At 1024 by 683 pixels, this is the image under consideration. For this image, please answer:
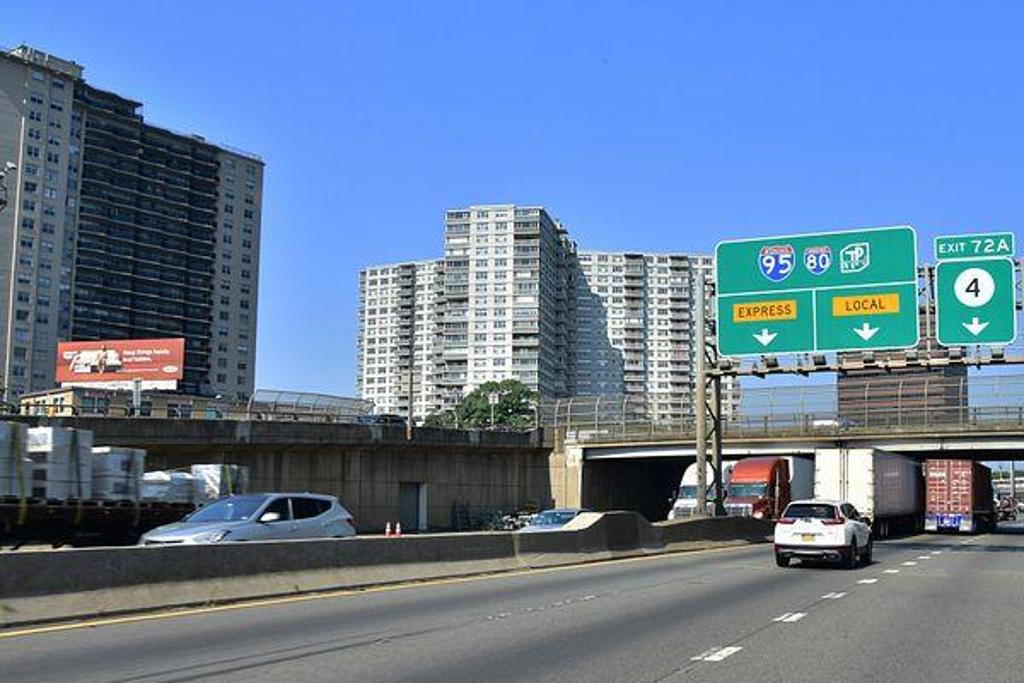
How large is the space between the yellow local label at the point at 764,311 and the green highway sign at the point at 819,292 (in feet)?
0.10

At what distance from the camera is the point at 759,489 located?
1854 inches

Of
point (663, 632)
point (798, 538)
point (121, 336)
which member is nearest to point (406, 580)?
point (663, 632)

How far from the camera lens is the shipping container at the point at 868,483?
4469 cm

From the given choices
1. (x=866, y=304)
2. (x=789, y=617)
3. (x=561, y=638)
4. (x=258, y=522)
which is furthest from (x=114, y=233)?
(x=561, y=638)

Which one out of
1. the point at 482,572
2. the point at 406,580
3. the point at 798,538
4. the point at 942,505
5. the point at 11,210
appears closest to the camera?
the point at 406,580

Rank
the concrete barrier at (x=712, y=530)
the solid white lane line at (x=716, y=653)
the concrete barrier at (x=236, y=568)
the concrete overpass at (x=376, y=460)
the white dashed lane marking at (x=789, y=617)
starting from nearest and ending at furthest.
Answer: the solid white lane line at (x=716, y=653)
the concrete barrier at (x=236, y=568)
the white dashed lane marking at (x=789, y=617)
the concrete barrier at (x=712, y=530)
the concrete overpass at (x=376, y=460)

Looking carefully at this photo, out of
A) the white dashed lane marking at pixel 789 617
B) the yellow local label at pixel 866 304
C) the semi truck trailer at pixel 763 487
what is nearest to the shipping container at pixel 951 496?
the semi truck trailer at pixel 763 487

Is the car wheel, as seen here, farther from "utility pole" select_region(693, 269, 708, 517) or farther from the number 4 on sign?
"utility pole" select_region(693, 269, 708, 517)

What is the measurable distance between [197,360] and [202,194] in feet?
93.2

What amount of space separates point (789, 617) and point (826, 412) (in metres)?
45.9

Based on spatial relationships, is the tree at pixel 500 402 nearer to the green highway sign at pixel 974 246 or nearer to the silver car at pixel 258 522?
the green highway sign at pixel 974 246

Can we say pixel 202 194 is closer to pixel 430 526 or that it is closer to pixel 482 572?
pixel 430 526

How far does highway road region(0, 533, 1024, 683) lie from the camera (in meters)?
9.52

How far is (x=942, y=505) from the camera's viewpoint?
55.3 metres
